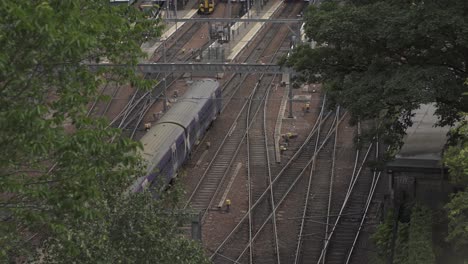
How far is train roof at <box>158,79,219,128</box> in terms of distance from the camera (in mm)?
33875

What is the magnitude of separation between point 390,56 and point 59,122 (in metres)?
13.1

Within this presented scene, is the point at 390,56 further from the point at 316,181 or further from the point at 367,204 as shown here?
the point at 316,181

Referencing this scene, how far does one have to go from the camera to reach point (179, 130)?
32.8m

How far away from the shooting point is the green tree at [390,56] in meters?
21.3

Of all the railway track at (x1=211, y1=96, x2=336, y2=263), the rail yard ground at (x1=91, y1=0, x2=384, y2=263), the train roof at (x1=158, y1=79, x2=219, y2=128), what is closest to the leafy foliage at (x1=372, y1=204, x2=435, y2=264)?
the rail yard ground at (x1=91, y1=0, x2=384, y2=263)

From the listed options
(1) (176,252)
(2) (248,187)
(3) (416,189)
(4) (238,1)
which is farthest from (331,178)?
(4) (238,1)

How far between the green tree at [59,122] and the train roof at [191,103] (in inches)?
776

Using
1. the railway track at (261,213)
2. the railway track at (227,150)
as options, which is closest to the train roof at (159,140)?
the railway track at (227,150)

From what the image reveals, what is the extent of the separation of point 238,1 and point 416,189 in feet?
127

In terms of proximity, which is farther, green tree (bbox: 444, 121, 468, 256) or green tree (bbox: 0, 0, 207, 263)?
green tree (bbox: 444, 121, 468, 256)

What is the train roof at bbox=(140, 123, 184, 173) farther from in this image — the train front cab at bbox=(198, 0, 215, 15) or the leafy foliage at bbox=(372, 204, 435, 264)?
the train front cab at bbox=(198, 0, 215, 15)

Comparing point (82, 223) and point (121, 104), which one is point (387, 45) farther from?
point (121, 104)

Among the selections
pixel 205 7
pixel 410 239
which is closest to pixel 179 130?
pixel 410 239

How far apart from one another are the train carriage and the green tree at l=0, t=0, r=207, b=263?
12.3m
